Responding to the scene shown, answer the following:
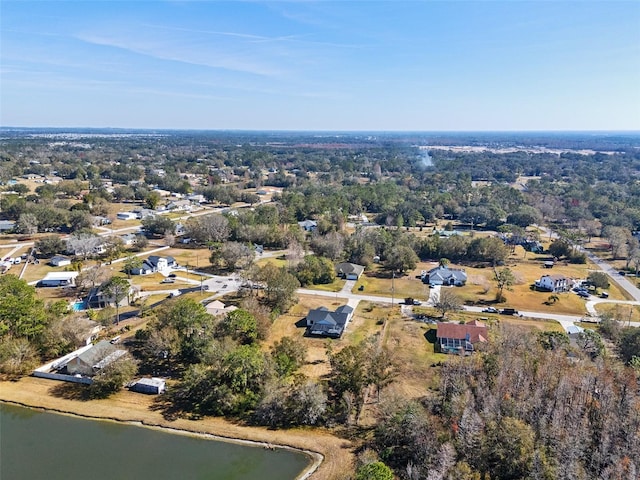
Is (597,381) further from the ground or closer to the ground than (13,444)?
further from the ground

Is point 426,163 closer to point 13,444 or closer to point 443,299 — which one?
point 443,299

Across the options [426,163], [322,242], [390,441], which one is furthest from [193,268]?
[426,163]

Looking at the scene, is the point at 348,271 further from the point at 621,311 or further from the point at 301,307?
the point at 621,311

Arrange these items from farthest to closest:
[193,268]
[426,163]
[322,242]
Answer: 1. [426,163]
2. [322,242]
3. [193,268]

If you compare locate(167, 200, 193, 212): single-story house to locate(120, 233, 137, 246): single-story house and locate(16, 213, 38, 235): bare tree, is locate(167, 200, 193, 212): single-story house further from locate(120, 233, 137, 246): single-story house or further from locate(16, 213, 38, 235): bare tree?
locate(16, 213, 38, 235): bare tree

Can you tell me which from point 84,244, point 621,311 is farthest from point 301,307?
point 84,244

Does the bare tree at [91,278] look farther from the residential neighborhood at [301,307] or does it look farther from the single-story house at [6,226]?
the single-story house at [6,226]

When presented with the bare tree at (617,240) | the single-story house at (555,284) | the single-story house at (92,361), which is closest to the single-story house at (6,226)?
the single-story house at (92,361)

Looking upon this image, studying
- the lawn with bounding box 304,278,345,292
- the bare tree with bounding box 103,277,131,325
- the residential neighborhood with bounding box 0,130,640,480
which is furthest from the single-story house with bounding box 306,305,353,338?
the bare tree with bounding box 103,277,131,325
